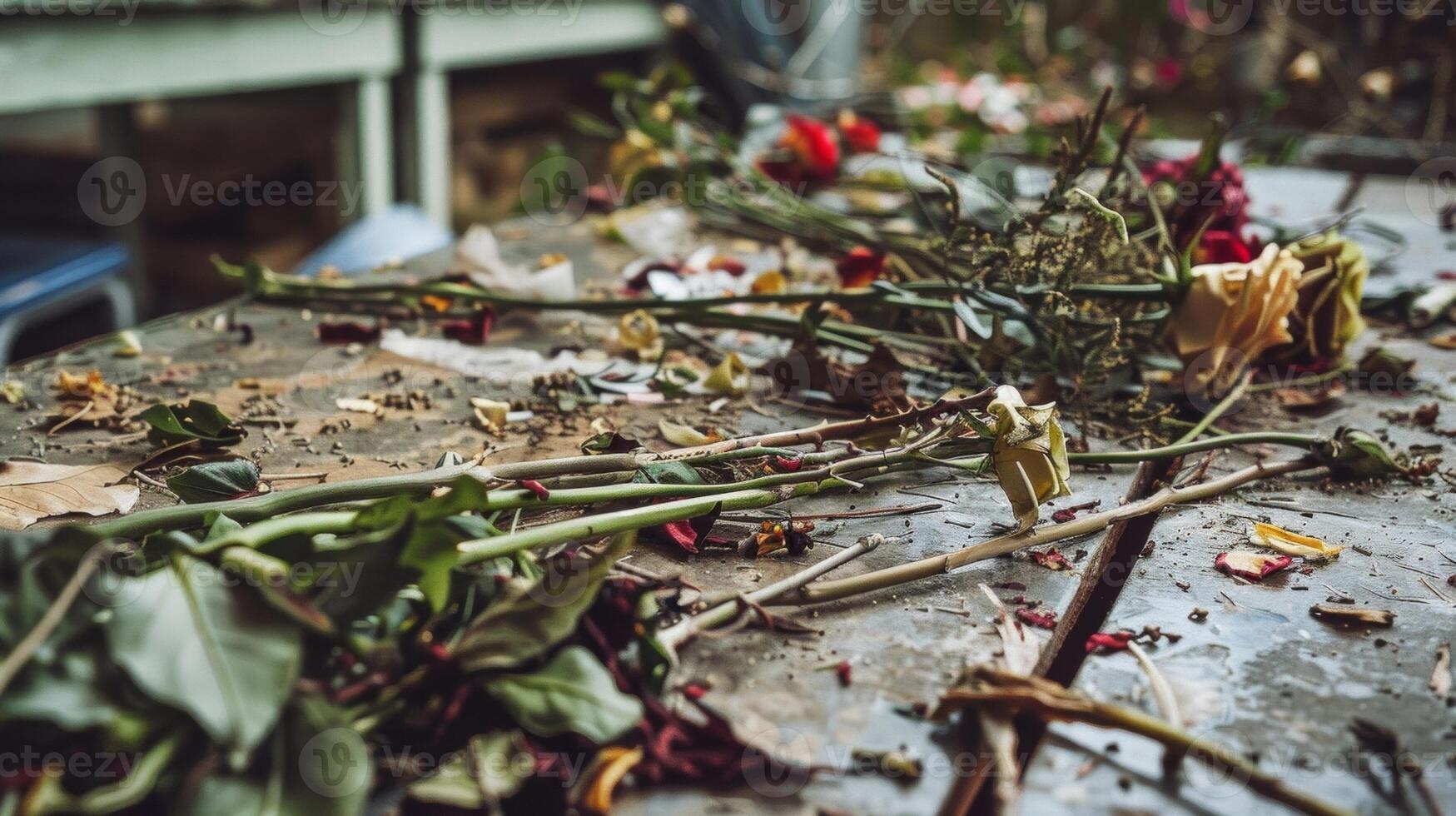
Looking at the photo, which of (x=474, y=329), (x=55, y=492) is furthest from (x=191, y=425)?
(x=474, y=329)

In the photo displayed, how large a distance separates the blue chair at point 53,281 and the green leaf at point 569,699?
132cm

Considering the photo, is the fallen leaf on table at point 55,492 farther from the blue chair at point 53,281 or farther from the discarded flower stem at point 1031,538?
the blue chair at point 53,281

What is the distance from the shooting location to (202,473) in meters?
0.69

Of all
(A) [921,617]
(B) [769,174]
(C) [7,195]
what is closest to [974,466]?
(A) [921,617]

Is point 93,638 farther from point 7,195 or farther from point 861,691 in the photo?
point 7,195

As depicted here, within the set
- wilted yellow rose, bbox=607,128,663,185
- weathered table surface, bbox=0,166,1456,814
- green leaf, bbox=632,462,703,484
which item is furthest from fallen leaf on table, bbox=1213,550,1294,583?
wilted yellow rose, bbox=607,128,663,185

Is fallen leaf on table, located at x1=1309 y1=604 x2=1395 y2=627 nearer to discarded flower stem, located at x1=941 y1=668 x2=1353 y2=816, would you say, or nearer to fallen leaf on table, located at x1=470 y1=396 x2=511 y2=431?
discarded flower stem, located at x1=941 y1=668 x2=1353 y2=816

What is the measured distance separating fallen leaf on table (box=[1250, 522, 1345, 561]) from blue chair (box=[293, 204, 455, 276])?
4.16 ft

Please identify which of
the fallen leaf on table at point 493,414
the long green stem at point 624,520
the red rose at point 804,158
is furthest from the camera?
the red rose at point 804,158

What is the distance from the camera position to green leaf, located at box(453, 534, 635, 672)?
50 cm

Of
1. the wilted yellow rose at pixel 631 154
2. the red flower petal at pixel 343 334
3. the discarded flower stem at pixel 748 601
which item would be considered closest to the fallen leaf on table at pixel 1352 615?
the discarded flower stem at pixel 748 601

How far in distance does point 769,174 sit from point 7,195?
183cm

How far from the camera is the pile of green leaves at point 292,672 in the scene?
0.43 meters

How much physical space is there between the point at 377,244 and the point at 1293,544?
1.44 m
